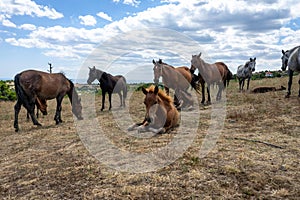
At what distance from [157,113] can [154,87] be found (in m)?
0.71

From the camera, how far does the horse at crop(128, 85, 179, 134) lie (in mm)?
7029

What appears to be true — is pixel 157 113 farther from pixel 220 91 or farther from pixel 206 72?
pixel 220 91

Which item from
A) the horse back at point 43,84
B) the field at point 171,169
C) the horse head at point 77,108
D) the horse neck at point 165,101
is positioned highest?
the horse back at point 43,84

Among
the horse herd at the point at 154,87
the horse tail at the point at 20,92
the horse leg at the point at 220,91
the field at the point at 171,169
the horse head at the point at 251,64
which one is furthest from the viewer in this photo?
the horse head at the point at 251,64

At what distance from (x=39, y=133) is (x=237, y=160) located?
683 cm

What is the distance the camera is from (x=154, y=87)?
7488 mm

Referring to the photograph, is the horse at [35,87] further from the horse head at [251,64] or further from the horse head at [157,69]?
the horse head at [251,64]

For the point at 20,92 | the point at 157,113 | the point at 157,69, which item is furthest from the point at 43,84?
the point at 157,113

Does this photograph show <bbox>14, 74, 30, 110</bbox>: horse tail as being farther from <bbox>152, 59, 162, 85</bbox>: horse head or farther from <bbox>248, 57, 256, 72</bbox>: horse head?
<bbox>248, 57, 256, 72</bbox>: horse head

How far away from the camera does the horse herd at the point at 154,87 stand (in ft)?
24.5

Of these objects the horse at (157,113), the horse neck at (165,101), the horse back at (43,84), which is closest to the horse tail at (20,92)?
the horse back at (43,84)

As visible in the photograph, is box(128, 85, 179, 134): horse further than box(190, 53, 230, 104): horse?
No

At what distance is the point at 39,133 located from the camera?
9.21 metres

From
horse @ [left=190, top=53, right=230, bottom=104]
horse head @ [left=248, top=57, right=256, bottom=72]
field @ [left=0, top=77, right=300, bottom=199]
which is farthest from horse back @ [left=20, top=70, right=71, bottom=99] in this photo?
horse head @ [left=248, top=57, right=256, bottom=72]
